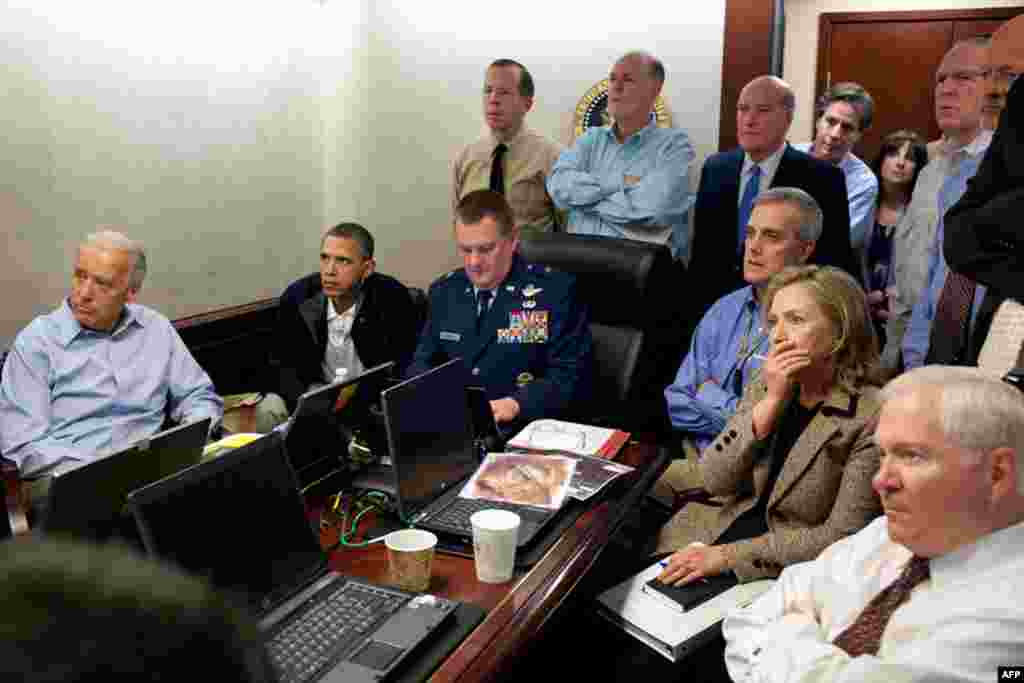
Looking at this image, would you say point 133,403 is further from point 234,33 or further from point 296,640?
point 234,33

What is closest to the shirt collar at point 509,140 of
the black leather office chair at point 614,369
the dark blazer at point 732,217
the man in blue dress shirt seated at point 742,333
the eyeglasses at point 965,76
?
the dark blazer at point 732,217

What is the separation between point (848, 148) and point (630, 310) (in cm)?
135

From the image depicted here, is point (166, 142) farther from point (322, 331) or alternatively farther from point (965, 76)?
point (965, 76)

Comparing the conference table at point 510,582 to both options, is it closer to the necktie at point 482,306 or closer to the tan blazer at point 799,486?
the tan blazer at point 799,486

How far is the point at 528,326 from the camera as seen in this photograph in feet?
8.68

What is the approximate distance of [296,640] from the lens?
1.28 metres

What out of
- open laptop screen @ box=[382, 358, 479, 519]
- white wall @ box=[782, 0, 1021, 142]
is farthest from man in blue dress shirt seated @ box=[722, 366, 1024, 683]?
white wall @ box=[782, 0, 1021, 142]

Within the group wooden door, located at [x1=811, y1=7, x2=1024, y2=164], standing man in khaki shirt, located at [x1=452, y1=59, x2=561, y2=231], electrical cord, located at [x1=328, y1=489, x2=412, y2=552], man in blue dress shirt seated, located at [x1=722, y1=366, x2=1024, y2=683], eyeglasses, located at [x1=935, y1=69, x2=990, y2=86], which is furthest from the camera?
wooden door, located at [x1=811, y1=7, x2=1024, y2=164]

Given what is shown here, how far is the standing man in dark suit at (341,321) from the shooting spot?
3193 mm

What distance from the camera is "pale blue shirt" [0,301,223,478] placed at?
2.43m

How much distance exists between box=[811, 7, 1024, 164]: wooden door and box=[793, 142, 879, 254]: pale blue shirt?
1.51 m

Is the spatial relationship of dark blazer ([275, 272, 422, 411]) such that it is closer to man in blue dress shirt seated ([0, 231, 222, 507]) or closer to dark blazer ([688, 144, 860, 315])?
man in blue dress shirt seated ([0, 231, 222, 507])

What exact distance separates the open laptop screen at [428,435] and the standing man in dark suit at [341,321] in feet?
4.13

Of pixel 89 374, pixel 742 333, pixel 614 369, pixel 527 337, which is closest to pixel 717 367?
pixel 742 333
